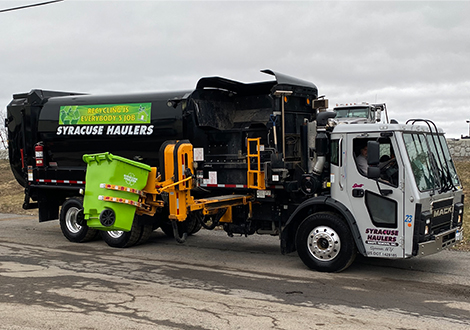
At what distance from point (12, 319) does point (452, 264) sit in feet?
21.2

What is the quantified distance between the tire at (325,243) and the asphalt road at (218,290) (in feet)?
0.61

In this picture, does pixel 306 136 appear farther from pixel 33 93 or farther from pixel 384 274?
pixel 33 93

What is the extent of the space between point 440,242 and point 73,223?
727 centimetres

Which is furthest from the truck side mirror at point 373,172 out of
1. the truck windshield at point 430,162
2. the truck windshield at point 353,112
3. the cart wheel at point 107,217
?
the truck windshield at point 353,112

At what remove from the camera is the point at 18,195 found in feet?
71.5

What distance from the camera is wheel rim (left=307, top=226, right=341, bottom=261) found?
789cm

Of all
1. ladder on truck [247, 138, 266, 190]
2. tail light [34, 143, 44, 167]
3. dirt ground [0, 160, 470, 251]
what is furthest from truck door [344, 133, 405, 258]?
tail light [34, 143, 44, 167]

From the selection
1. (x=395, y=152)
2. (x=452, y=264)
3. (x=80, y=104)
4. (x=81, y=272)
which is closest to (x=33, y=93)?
(x=80, y=104)

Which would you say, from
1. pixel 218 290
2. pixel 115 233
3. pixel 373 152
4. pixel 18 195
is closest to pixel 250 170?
pixel 373 152

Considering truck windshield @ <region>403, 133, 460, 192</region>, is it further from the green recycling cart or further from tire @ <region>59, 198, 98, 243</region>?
tire @ <region>59, 198, 98, 243</region>

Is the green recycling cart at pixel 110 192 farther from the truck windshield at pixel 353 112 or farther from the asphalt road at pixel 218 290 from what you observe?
the truck windshield at pixel 353 112

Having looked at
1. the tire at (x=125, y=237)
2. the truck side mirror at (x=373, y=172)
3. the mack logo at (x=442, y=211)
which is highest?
the truck side mirror at (x=373, y=172)

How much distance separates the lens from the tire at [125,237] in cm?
1038

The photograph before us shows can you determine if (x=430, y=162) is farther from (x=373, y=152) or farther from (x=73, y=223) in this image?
(x=73, y=223)
